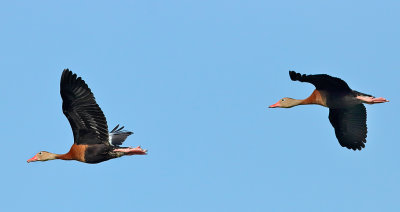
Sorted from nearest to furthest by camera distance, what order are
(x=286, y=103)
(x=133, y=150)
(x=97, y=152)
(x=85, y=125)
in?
(x=85, y=125) → (x=97, y=152) → (x=133, y=150) → (x=286, y=103)

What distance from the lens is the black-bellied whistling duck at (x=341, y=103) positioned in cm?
1635

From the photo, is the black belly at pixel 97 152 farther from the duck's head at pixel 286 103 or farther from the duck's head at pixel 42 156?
the duck's head at pixel 286 103

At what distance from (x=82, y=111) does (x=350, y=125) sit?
21.4 ft

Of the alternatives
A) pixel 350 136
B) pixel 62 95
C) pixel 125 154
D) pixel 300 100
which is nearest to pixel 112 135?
pixel 125 154

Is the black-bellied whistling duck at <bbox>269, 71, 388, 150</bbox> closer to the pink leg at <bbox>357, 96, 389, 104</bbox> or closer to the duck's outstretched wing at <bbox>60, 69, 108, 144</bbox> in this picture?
the pink leg at <bbox>357, 96, 389, 104</bbox>

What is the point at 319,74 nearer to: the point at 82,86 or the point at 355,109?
the point at 355,109

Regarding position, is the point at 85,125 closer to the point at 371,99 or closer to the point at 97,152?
the point at 97,152

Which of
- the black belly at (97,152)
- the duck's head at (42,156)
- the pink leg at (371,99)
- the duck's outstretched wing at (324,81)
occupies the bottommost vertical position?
the black belly at (97,152)

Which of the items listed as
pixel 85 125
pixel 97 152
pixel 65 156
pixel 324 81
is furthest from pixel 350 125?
pixel 65 156

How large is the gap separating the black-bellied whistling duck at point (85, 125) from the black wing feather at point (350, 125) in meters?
4.85

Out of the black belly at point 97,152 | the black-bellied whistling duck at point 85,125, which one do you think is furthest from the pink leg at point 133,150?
the black belly at point 97,152

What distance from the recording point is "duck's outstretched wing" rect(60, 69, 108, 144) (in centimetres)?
1502

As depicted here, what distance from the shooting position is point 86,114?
50.2 feet

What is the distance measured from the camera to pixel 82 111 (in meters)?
15.3
